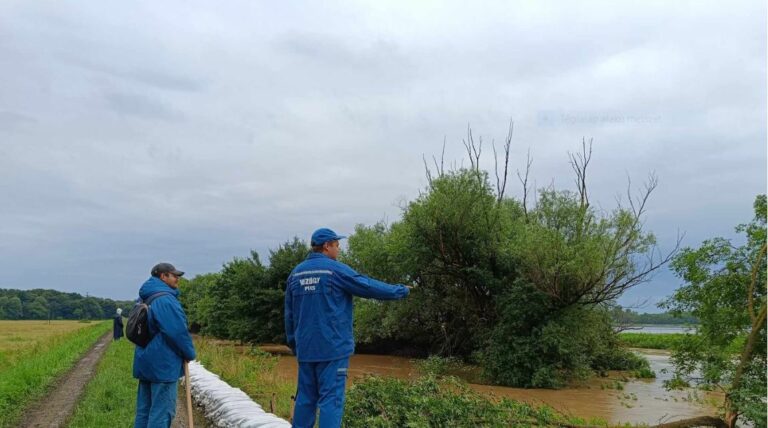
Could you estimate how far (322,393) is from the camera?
15.3 ft

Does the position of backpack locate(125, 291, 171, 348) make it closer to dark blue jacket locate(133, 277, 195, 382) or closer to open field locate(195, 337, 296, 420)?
dark blue jacket locate(133, 277, 195, 382)

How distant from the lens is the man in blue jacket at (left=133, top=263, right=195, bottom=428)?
5.14 metres

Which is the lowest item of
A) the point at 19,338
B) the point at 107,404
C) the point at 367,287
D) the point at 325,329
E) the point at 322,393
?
the point at 19,338

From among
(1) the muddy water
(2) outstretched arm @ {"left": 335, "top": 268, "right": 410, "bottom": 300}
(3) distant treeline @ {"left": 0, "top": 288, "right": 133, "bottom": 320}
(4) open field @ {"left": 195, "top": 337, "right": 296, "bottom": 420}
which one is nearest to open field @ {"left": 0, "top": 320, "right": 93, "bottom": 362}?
(4) open field @ {"left": 195, "top": 337, "right": 296, "bottom": 420}

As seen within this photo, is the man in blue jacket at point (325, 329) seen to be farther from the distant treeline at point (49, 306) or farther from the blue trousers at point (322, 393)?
the distant treeline at point (49, 306)

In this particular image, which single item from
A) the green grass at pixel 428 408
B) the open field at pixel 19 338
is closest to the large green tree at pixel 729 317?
the green grass at pixel 428 408

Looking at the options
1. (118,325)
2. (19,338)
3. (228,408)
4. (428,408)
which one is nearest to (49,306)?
(19,338)

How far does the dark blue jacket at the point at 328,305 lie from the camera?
4.66 m

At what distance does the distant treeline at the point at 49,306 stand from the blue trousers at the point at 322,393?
A: 118222 millimetres

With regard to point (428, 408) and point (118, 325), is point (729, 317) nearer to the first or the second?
point (428, 408)

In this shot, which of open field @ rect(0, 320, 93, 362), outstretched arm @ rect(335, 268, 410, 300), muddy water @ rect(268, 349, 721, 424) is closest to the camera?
outstretched arm @ rect(335, 268, 410, 300)

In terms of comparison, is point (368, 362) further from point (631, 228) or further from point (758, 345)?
point (758, 345)

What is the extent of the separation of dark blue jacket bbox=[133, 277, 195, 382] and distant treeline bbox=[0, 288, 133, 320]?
4624 inches

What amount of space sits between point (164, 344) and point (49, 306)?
13595 centimetres
